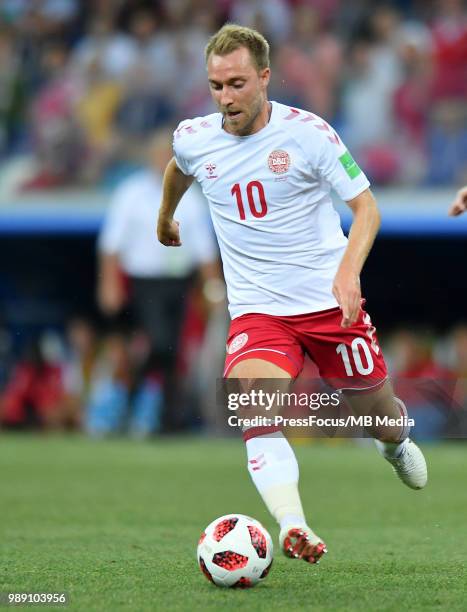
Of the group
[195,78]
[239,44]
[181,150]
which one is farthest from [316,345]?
[195,78]

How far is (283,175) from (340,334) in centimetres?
76

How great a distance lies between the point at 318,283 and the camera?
18.8ft

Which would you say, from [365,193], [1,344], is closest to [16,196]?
[1,344]

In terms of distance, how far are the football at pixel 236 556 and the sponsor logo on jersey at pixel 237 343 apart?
85 centimetres

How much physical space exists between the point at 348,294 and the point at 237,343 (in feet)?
2.29

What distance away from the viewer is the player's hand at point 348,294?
198 inches

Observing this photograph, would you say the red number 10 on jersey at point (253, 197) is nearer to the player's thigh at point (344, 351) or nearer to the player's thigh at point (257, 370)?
the player's thigh at point (344, 351)

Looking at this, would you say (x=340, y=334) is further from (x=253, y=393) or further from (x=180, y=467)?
(x=180, y=467)

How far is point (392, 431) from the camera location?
20.0 ft

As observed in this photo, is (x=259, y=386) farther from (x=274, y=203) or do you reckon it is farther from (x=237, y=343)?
(x=274, y=203)

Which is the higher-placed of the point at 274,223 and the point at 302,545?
the point at 274,223

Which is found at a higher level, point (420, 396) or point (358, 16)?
point (358, 16)

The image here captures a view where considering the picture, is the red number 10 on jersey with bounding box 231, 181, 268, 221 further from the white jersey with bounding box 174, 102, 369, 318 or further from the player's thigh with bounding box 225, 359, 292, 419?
the player's thigh with bounding box 225, 359, 292, 419

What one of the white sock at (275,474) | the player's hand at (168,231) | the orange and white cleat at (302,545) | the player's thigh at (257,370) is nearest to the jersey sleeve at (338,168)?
the player's thigh at (257,370)
